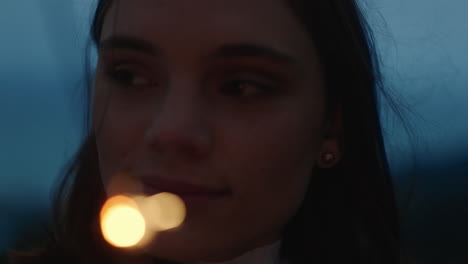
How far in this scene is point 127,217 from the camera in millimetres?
1047

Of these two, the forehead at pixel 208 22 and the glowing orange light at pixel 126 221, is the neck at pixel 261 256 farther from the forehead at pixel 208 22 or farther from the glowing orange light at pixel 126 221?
the forehead at pixel 208 22

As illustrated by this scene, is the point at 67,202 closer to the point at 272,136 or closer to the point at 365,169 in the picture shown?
the point at 272,136

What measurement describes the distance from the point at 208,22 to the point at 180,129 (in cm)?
20

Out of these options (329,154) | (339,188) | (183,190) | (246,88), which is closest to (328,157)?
(329,154)

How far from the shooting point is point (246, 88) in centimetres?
108

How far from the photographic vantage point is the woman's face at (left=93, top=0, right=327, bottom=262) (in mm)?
990

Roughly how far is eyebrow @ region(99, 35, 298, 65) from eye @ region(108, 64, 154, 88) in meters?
0.05

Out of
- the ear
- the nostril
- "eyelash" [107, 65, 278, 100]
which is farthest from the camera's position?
the ear

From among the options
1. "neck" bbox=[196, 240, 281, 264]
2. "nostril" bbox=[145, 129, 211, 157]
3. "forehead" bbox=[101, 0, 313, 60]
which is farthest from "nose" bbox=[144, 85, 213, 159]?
"neck" bbox=[196, 240, 281, 264]

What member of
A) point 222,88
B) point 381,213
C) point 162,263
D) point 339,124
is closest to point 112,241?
point 162,263

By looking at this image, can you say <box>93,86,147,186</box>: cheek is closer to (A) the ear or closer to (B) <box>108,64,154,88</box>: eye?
(B) <box>108,64,154,88</box>: eye

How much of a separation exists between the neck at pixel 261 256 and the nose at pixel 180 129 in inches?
11.0

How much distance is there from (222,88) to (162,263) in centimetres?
40

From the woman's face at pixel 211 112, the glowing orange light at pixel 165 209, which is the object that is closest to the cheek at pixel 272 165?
the woman's face at pixel 211 112
